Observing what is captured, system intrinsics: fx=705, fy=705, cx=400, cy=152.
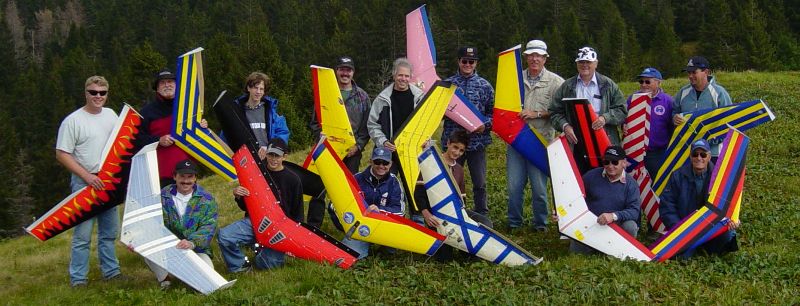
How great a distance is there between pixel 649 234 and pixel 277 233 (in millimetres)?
4534

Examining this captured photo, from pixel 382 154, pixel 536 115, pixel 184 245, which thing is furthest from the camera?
pixel 536 115

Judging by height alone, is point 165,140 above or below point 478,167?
above

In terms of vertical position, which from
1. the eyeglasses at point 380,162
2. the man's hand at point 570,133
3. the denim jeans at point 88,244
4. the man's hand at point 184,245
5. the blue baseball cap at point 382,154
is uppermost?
the man's hand at point 570,133

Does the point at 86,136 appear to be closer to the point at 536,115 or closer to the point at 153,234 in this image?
the point at 153,234

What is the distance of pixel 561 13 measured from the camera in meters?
80.6

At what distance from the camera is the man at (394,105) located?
805cm

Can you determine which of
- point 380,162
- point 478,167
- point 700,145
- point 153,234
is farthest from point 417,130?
point 700,145

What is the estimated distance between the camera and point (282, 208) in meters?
7.45

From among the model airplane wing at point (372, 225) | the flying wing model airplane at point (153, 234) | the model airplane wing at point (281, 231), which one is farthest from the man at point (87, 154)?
the model airplane wing at point (372, 225)

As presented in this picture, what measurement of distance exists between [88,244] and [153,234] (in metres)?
1.11

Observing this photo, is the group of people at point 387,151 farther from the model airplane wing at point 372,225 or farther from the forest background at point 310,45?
the forest background at point 310,45

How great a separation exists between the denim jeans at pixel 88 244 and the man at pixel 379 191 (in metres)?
2.56

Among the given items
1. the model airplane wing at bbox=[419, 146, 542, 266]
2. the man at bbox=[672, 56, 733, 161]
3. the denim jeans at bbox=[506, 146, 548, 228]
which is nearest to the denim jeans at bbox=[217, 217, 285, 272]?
the model airplane wing at bbox=[419, 146, 542, 266]

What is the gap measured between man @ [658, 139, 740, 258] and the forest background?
28.9m
